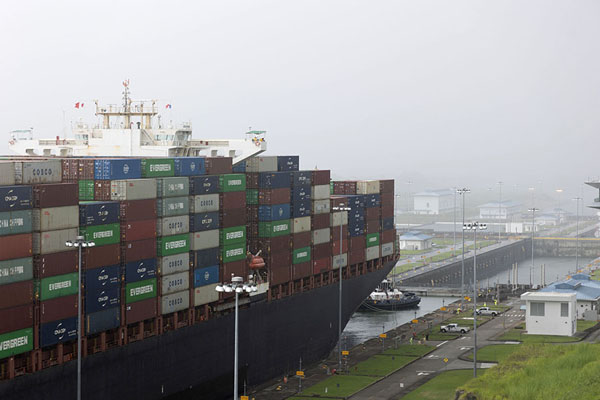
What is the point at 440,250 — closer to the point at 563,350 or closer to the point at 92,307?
the point at 563,350

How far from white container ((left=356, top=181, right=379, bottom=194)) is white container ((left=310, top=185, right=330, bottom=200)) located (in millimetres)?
9706

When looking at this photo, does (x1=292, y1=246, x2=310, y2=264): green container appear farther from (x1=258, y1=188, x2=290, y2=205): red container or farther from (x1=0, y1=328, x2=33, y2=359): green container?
(x1=0, y1=328, x2=33, y2=359): green container

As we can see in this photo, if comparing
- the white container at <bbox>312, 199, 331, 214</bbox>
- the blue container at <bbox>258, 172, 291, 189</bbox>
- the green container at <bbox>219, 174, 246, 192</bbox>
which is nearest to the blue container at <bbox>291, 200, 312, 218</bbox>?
the white container at <bbox>312, 199, 331, 214</bbox>

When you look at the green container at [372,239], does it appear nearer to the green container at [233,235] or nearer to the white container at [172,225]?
the green container at [233,235]

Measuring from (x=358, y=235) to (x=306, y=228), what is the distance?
415 inches

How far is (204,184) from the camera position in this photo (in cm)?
5444

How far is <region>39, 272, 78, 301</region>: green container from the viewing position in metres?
42.1

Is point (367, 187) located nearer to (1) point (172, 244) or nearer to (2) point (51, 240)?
(1) point (172, 244)

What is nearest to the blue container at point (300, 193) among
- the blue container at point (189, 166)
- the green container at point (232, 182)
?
the green container at point (232, 182)

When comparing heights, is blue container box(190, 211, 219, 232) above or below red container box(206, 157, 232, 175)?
below

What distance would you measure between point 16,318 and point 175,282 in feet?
39.1

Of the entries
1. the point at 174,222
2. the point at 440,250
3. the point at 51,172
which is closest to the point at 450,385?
the point at 174,222

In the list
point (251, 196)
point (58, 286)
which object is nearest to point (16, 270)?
point (58, 286)

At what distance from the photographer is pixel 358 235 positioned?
247ft
